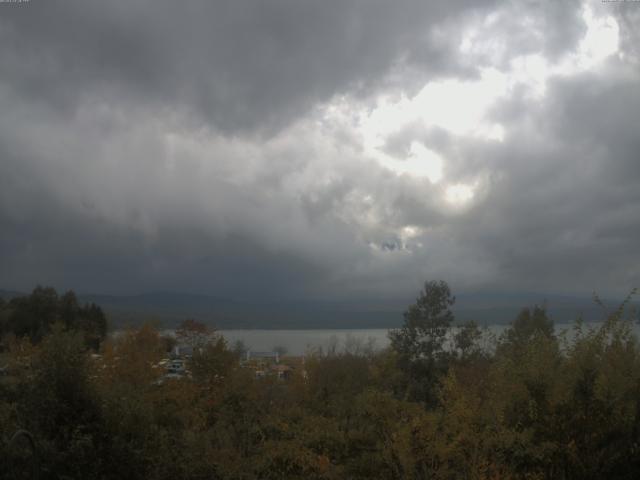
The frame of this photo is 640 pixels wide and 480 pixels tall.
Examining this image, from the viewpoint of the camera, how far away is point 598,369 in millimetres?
14953

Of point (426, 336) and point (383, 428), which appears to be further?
point (426, 336)

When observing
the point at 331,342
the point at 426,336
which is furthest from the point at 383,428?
the point at 331,342

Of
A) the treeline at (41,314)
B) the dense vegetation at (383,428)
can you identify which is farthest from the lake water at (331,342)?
the treeline at (41,314)

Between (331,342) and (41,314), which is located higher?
(41,314)

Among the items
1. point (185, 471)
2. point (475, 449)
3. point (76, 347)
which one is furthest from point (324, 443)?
point (76, 347)

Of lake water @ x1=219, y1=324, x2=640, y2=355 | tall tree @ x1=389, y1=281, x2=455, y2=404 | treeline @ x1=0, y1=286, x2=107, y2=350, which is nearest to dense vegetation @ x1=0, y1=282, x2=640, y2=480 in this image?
lake water @ x1=219, y1=324, x2=640, y2=355

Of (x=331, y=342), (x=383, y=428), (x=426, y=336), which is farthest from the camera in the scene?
(x=331, y=342)

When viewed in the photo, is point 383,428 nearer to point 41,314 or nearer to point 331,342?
point 331,342

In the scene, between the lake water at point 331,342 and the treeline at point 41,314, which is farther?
the treeline at point 41,314

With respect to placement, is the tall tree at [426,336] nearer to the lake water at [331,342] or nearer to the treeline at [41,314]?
the lake water at [331,342]

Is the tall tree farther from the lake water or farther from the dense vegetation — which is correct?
the dense vegetation

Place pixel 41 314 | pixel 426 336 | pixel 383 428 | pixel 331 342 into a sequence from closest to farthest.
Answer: pixel 383 428 < pixel 426 336 < pixel 331 342 < pixel 41 314

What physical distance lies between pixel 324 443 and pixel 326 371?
14182mm

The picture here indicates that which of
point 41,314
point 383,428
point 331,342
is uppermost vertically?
point 41,314
